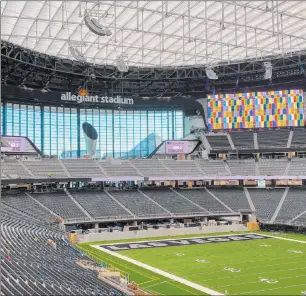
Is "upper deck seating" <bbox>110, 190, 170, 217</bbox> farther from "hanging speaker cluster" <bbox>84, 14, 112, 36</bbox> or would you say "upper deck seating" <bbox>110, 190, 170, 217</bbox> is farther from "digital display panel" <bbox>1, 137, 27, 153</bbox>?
"hanging speaker cluster" <bbox>84, 14, 112, 36</bbox>

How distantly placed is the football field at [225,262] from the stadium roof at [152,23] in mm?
16810

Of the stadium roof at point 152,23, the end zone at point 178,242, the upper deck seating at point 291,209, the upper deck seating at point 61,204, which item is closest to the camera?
the end zone at point 178,242

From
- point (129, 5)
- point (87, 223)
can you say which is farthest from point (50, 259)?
point (129, 5)

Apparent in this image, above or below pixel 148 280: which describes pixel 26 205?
above

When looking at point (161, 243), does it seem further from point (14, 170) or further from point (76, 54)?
point (14, 170)

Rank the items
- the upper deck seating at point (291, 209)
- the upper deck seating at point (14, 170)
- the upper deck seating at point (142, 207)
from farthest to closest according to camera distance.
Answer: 1. the upper deck seating at point (142, 207)
2. the upper deck seating at point (291, 209)
3. the upper deck seating at point (14, 170)

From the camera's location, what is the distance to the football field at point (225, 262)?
78.8 feet

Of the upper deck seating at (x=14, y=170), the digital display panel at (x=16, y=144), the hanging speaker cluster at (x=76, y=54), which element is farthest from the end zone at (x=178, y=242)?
the digital display panel at (x=16, y=144)

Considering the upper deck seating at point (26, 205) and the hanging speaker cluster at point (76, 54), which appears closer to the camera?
the hanging speaker cluster at point (76, 54)

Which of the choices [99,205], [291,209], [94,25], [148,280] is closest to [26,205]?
[99,205]

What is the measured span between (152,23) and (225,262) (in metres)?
23.2

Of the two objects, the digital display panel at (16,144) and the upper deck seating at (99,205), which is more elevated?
the digital display panel at (16,144)

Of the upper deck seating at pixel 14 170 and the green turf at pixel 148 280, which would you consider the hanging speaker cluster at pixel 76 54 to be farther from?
the green turf at pixel 148 280

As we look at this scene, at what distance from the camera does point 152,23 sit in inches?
1684
